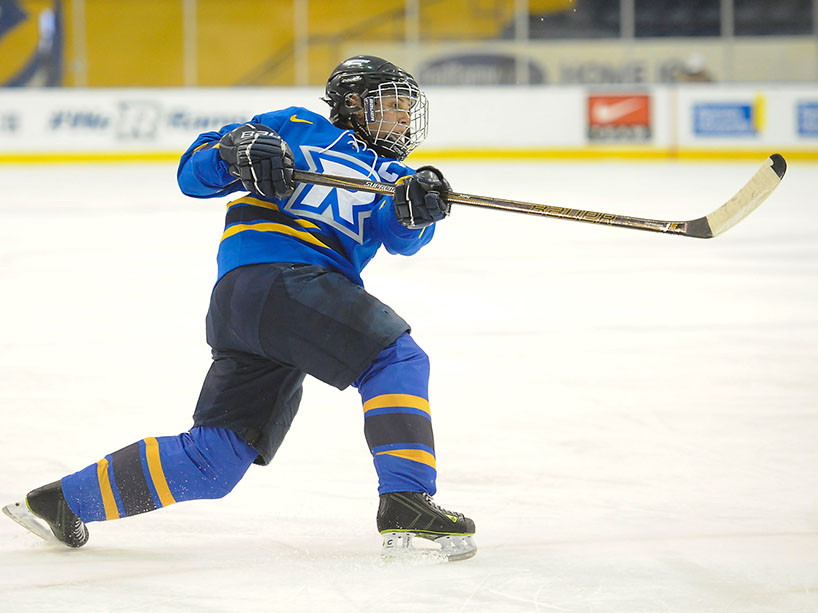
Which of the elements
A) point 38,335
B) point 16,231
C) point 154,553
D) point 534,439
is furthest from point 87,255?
point 154,553

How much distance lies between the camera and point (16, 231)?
6.70 m

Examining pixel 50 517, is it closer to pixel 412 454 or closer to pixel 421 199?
pixel 412 454

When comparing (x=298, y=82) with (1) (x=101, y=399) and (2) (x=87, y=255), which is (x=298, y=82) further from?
(1) (x=101, y=399)

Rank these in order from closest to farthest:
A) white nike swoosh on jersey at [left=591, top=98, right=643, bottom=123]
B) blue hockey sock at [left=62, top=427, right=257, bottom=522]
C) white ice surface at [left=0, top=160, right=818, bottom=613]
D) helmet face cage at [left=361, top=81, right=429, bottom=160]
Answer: white ice surface at [left=0, top=160, right=818, bottom=613]
blue hockey sock at [left=62, top=427, right=257, bottom=522]
helmet face cage at [left=361, top=81, right=429, bottom=160]
white nike swoosh on jersey at [left=591, top=98, right=643, bottom=123]

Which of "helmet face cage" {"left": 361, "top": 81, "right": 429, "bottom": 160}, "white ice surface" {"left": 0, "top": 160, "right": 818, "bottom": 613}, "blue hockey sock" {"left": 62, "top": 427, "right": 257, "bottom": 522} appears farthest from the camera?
"helmet face cage" {"left": 361, "top": 81, "right": 429, "bottom": 160}

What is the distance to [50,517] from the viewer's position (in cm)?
202

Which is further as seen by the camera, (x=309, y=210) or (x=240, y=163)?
(x=309, y=210)

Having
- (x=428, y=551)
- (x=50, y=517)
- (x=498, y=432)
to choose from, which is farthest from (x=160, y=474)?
(x=498, y=432)

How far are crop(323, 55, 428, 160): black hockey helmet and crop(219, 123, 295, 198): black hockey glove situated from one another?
0.76ft

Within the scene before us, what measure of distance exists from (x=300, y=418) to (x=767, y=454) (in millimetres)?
1121

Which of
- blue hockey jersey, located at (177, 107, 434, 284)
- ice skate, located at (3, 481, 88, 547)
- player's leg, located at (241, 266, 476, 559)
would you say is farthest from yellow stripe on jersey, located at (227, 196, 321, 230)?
ice skate, located at (3, 481, 88, 547)

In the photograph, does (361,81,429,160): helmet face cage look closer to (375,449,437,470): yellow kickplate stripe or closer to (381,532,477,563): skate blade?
(375,449,437,470): yellow kickplate stripe

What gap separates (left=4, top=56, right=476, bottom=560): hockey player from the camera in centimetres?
189

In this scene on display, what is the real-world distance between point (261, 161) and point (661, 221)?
65 cm
